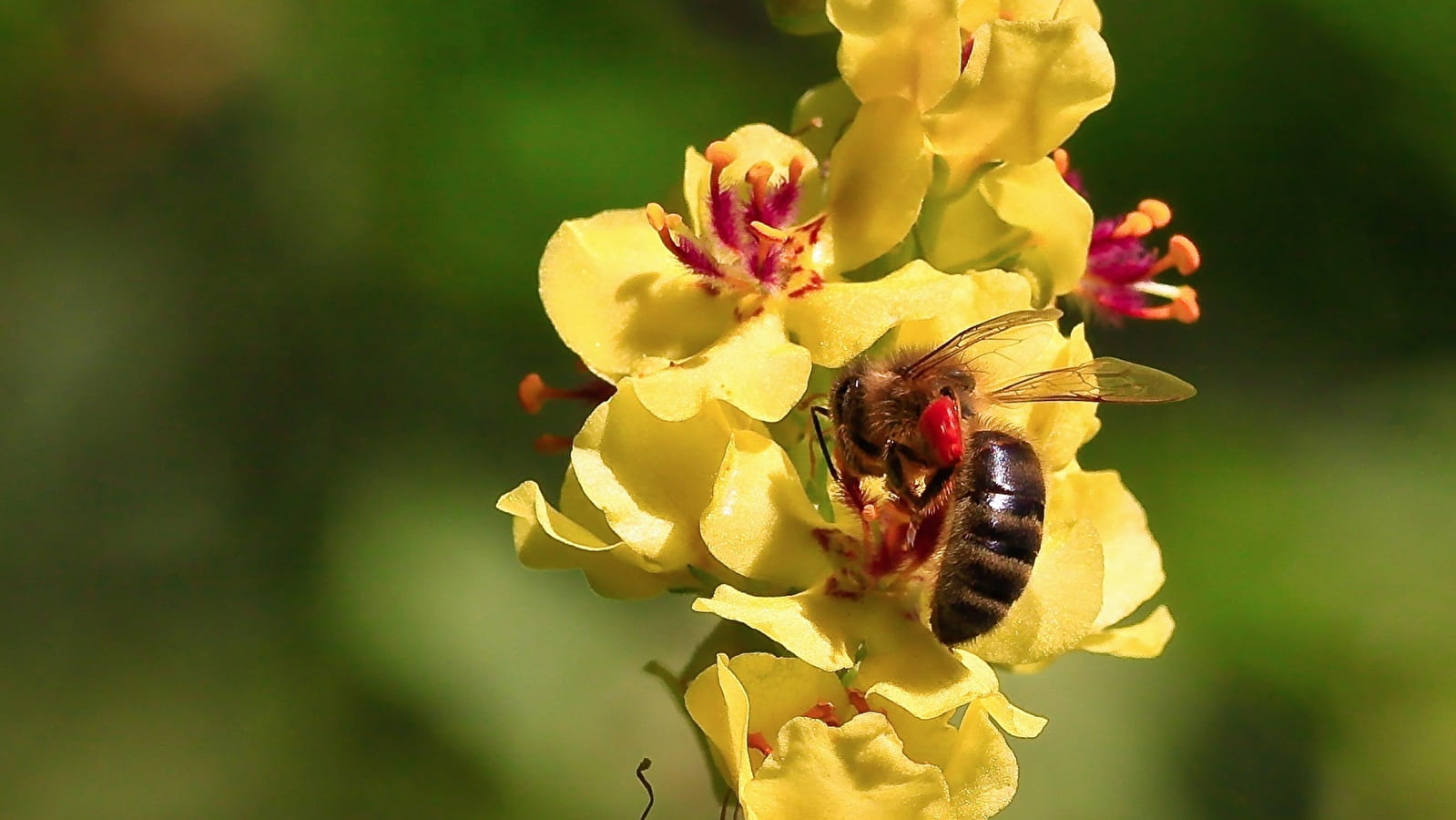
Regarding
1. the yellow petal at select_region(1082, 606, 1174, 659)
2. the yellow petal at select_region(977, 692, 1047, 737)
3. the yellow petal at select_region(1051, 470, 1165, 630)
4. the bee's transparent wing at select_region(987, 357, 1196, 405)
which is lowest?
the yellow petal at select_region(1082, 606, 1174, 659)

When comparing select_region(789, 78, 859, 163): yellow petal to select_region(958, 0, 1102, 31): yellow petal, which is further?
select_region(789, 78, 859, 163): yellow petal

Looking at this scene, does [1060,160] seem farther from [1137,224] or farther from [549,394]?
[549,394]

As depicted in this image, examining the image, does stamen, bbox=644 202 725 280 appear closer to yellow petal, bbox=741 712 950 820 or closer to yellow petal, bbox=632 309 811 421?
yellow petal, bbox=632 309 811 421

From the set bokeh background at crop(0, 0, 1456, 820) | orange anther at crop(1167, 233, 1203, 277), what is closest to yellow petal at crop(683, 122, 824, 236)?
orange anther at crop(1167, 233, 1203, 277)

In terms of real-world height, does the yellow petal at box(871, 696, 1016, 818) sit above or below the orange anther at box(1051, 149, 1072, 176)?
below

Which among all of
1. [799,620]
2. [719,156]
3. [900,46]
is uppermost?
[900,46]

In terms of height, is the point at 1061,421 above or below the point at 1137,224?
below

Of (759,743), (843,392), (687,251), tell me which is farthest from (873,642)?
(687,251)

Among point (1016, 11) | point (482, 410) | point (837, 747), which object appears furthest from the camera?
point (482, 410)
